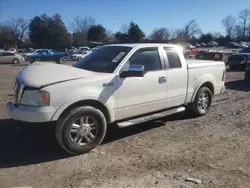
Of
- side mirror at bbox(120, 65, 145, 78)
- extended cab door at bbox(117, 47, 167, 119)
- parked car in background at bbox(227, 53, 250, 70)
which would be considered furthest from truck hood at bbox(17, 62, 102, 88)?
parked car in background at bbox(227, 53, 250, 70)

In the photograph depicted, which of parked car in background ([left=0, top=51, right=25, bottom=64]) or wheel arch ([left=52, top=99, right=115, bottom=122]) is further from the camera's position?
parked car in background ([left=0, top=51, right=25, bottom=64])

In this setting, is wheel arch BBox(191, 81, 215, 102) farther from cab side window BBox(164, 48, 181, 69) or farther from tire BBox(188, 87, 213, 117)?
cab side window BBox(164, 48, 181, 69)

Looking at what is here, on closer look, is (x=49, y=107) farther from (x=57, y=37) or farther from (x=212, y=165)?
(x=57, y=37)

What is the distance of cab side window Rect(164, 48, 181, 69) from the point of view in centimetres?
589

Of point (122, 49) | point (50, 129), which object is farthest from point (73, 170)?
point (122, 49)

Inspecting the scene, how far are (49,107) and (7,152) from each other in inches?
48.7

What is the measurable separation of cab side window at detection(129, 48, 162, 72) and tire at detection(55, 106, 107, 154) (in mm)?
1296

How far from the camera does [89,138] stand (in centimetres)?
468

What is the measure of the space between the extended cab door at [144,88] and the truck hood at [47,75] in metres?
0.62

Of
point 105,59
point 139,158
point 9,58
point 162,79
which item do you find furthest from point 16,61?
point 139,158

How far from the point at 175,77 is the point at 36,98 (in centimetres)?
292

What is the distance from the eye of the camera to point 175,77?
5859 mm

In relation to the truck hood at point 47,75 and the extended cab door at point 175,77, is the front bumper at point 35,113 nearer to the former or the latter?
the truck hood at point 47,75

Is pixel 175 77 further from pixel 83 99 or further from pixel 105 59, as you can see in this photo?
pixel 83 99
